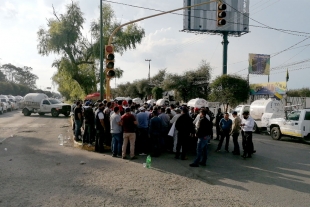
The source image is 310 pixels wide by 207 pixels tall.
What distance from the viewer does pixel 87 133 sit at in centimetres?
1218

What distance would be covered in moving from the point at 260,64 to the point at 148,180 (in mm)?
35015

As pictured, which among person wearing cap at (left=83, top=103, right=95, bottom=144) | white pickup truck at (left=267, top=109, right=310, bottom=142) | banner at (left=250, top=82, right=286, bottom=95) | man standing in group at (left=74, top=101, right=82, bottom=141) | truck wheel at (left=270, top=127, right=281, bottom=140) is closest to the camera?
person wearing cap at (left=83, top=103, right=95, bottom=144)

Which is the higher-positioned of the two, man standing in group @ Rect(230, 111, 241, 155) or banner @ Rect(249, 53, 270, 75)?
banner @ Rect(249, 53, 270, 75)

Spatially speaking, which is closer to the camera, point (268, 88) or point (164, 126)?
point (164, 126)

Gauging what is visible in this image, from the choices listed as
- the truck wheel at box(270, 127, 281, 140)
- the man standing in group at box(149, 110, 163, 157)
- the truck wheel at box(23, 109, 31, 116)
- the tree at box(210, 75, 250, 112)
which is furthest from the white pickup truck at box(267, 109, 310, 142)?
the truck wheel at box(23, 109, 31, 116)

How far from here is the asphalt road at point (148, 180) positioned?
601cm

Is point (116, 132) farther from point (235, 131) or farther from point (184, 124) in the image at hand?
point (235, 131)

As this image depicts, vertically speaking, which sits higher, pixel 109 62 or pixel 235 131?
pixel 109 62

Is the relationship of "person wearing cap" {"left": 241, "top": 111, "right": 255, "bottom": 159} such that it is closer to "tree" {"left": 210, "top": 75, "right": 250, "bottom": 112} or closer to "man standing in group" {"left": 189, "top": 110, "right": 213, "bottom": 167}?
"man standing in group" {"left": 189, "top": 110, "right": 213, "bottom": 167}

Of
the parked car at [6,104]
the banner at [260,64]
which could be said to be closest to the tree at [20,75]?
the parked car at [6,104]

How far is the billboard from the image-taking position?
41562 millimetres

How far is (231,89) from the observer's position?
2928cm

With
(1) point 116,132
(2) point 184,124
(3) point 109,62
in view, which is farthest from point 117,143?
(3) point 109,62

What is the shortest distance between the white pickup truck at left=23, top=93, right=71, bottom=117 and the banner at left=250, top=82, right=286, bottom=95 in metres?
19.9
